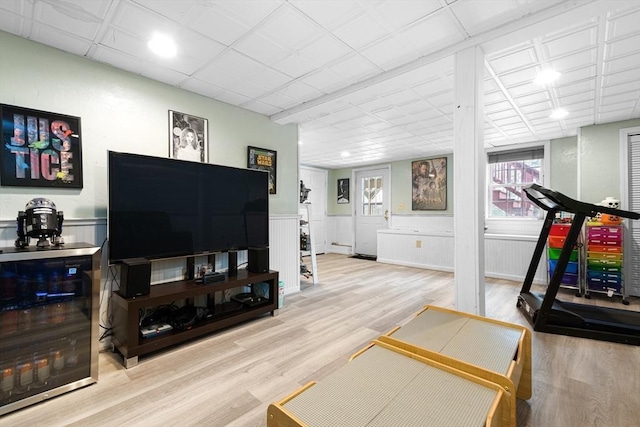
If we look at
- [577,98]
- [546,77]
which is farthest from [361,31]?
[577,98]

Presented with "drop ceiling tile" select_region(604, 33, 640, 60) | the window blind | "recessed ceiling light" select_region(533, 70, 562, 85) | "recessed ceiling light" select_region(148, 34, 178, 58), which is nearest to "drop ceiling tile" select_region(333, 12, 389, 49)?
"recessed ceiling light" select_region(148, 34, 178, 58)

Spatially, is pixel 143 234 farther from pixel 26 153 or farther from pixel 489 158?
pixel 489 158

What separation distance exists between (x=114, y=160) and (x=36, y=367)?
1.47 metres

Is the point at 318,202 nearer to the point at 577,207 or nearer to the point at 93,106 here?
the point at 577,207

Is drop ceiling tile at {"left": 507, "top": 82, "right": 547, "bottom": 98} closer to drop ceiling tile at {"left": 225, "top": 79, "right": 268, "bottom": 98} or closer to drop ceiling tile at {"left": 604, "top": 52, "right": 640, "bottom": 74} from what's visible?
drop ceiling tile at {"left": 604, "top": 52, "right": 640, "bottom": 74}

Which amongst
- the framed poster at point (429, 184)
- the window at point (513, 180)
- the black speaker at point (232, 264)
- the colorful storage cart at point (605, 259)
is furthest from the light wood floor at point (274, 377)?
the framed poster at point (429, 184)

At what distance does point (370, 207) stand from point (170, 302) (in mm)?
5944

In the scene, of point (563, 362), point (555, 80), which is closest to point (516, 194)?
point (555, 80)

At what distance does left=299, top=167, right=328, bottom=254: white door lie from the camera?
7.84 metres

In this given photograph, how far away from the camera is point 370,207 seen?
7.62m

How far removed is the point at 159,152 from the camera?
2.76 meters

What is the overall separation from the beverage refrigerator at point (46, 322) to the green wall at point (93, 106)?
598mm

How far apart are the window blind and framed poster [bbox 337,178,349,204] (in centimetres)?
358

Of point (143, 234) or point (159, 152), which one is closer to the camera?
point (143, 234)
